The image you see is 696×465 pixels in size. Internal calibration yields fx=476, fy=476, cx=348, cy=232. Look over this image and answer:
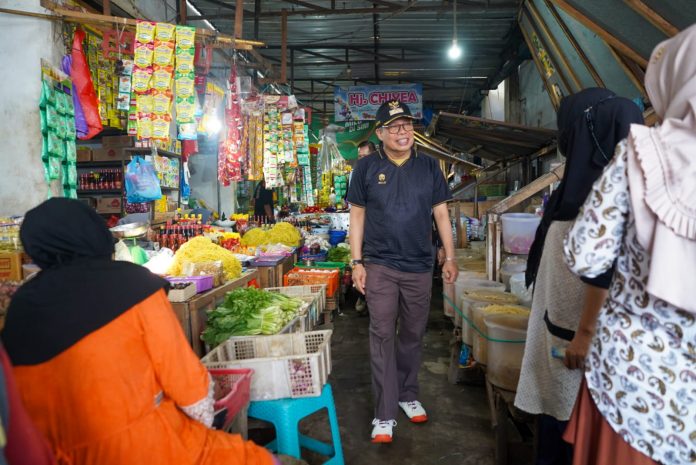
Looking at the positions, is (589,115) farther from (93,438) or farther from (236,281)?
(236,281)

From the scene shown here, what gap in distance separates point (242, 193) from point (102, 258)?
12.2m

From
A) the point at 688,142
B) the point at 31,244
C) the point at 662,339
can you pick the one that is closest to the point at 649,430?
the point at 662,339

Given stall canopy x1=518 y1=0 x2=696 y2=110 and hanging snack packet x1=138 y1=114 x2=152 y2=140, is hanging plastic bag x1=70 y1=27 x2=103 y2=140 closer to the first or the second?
hanging snack packet x1=138 y1=114 x2=152 y2=140

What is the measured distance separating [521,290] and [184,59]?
3.97 m

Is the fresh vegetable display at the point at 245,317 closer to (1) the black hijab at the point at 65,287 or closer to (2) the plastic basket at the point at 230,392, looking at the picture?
(2) the plastic basket at the point at 230,392

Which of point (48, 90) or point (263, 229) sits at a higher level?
point (48, 90)

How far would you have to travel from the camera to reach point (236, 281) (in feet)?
14.0

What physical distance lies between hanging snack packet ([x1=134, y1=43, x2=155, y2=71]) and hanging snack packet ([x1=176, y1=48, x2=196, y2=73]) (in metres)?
0.26

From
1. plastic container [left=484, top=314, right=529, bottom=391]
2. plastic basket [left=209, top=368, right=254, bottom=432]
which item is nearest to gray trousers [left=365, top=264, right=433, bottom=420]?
plastic container [left=484, top=314, right=529, bottom=391]

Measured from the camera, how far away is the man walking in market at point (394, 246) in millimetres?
3242

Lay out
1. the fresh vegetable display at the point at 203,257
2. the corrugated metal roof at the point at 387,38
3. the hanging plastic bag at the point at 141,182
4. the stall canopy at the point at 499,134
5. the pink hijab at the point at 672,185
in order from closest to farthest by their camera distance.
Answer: the pink hijab at the point at 672,185
the fresh vegetable display at the point at 203,257
the hanging plastic bag at the point at 141,182
the stall canopy at the point at 499,134
the corrugated metal roof at the point at 387,38

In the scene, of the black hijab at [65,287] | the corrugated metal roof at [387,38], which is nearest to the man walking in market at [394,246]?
the black hijab at [65,287]

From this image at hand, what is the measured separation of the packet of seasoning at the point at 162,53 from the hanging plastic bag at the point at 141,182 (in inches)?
58.0

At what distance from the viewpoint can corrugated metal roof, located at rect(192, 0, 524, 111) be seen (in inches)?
319
